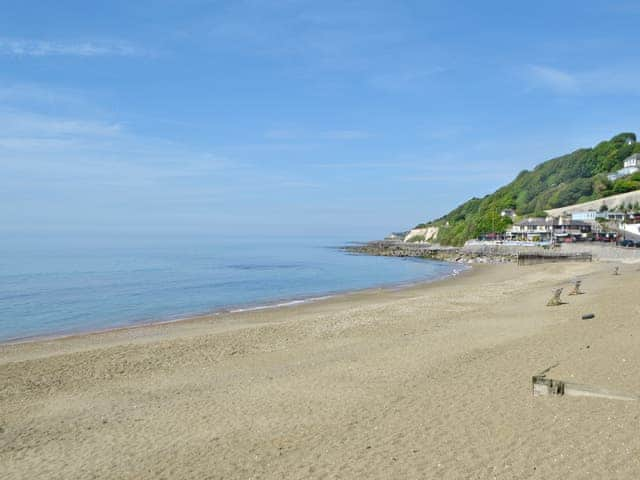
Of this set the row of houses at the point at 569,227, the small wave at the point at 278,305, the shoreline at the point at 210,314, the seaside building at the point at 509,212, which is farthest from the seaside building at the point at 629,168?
the small wave at the point at 278,305

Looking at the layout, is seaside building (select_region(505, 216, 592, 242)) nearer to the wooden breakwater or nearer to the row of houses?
the row of houses

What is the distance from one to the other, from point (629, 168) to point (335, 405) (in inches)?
6083

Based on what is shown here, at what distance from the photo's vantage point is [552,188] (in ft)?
494

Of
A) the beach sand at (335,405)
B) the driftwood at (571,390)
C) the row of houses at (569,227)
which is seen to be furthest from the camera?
the row of houses at (569,227)

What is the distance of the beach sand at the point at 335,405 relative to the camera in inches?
288

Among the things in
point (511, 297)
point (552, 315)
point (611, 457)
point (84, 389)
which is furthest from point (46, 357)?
point (511, 297)

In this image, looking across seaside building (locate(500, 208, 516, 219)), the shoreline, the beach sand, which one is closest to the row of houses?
seaside building (locate(500, 208, 516, 219))

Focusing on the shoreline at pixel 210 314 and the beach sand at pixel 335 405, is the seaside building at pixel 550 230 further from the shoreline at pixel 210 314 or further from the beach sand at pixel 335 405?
the beach sand at pixel 335 405

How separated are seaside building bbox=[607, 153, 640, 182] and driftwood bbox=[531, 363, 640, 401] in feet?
485

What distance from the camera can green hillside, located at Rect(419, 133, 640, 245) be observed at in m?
122

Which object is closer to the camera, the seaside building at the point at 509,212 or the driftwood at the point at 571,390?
the driftwood at the point at 571,390

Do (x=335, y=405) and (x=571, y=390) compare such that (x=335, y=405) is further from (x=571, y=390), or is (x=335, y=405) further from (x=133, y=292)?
(x=133, y=292)

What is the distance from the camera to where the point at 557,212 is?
400 ft

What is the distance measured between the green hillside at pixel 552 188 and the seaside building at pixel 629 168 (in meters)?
2.71
